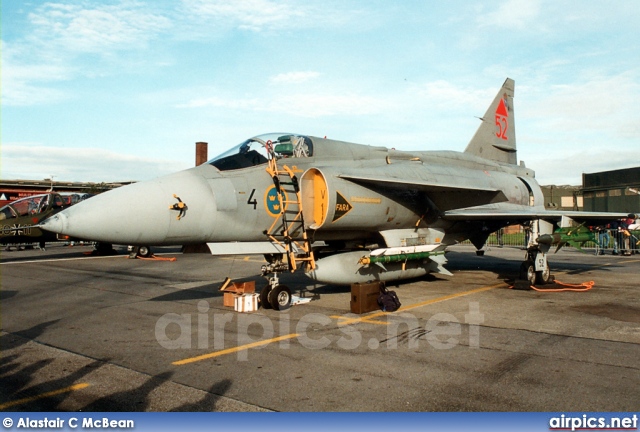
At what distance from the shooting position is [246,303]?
9.29m

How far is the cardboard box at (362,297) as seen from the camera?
8.88m

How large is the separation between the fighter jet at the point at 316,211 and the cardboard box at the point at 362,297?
1081 mm

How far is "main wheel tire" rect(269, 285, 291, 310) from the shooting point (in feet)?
30.4

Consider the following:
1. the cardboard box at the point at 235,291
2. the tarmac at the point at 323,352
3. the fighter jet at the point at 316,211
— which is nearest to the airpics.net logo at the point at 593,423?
the tarmac at the point at 323,352

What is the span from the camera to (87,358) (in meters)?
6.26

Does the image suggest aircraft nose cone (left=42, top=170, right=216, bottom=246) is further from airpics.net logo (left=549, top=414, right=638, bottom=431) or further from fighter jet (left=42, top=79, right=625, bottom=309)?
airpics.net logo (left=549, top=414, right=638, bottom=431)

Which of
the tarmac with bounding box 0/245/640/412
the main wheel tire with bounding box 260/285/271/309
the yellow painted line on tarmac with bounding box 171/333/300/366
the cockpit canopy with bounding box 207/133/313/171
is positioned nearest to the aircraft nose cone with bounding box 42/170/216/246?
the cockpit canopy with bounding box 207/133/313/171

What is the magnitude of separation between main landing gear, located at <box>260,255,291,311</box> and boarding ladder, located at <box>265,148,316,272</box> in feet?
0.87

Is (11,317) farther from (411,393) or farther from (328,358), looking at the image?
(411,393)

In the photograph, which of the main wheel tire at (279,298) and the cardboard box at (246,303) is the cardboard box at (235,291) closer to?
the cardboard box at (246,303)

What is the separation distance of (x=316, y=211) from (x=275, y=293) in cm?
178

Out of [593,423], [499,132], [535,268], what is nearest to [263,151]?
[593,423]

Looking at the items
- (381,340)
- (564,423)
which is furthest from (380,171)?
(564,423)

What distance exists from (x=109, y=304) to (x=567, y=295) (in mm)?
10063
